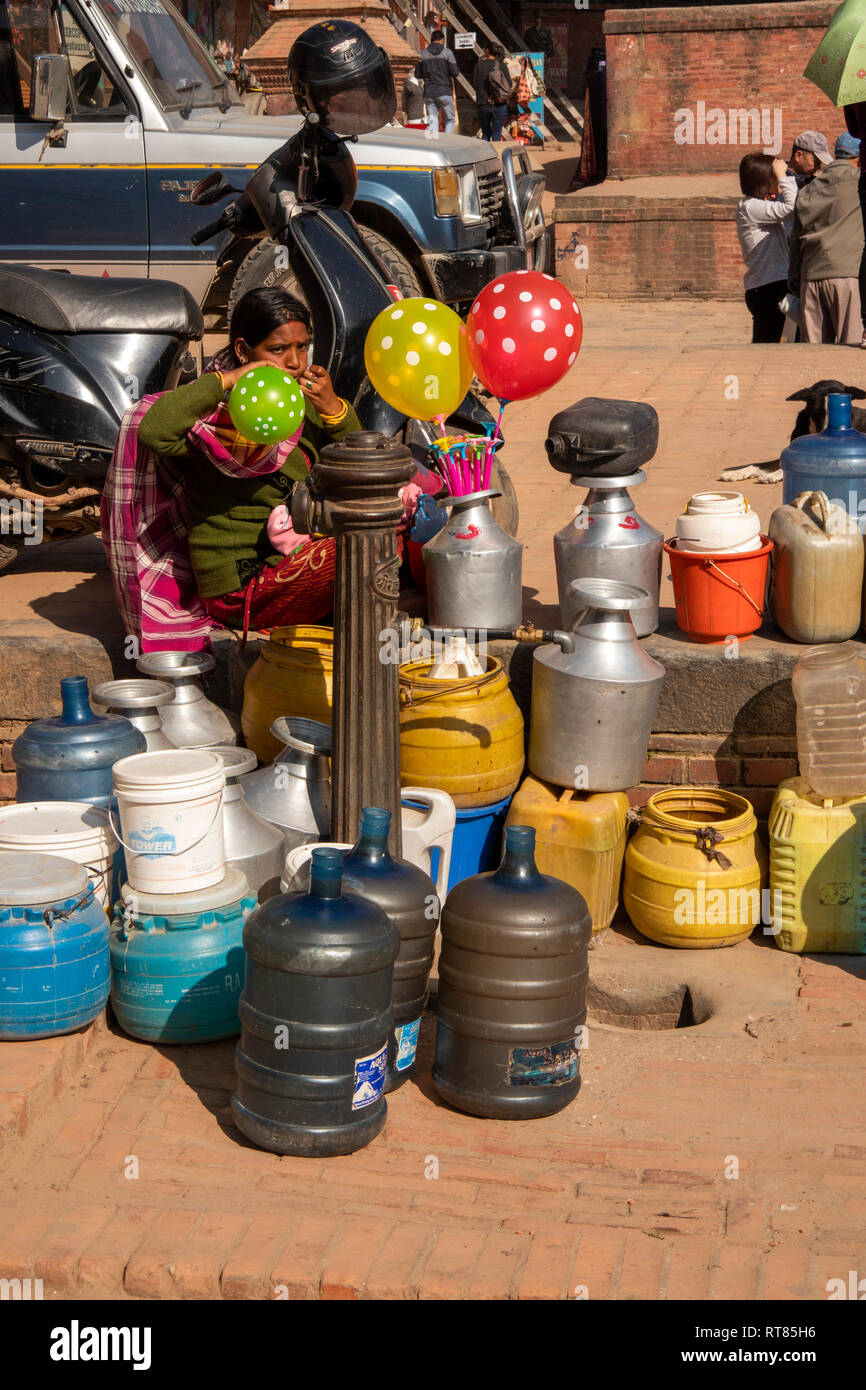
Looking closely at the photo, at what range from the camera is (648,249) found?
16078 mm

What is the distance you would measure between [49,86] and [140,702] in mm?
5344

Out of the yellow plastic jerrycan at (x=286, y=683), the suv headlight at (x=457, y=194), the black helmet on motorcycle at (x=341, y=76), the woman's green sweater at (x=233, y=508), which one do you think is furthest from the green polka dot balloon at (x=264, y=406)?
the suv headlight at (x=457, y=194)

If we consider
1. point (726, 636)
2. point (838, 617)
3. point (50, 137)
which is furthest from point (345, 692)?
point (50, 137)

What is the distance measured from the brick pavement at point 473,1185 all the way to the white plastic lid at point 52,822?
56cm

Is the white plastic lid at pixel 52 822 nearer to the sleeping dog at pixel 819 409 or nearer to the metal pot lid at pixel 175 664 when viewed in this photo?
the metal pot lid at pixel 175 664

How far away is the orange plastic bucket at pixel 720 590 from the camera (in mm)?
4754

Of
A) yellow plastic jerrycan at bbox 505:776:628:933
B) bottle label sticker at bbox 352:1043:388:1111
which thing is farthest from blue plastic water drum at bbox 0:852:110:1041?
yellow plastic jerrycan at bbox 505:776:628:933

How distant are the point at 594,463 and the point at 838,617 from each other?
945 millimetres

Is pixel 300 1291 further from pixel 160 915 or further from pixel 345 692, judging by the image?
pixel 345 692

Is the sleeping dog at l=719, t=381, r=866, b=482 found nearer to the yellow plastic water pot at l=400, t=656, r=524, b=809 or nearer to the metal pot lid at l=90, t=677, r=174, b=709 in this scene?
the yellow plastic water pot at l=400, t=656, r=524, b=809

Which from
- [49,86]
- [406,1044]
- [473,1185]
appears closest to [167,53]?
[49,86]

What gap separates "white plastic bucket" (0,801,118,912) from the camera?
4.06 metres

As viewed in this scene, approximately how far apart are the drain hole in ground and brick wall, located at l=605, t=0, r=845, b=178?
16.3 m

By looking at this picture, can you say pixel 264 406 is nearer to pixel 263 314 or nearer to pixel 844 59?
pixel 263 314
